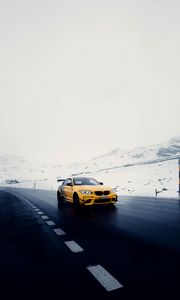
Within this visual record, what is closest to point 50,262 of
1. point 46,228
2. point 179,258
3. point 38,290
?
point 38,290

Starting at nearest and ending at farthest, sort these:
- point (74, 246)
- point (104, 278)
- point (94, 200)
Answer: point (104, 278) → point (74, 246) → point (94, 200)

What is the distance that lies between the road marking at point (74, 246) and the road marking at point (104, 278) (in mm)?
1135

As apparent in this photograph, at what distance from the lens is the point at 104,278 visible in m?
3.72

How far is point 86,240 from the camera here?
620cm

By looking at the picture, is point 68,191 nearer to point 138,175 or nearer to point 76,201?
point 76,201

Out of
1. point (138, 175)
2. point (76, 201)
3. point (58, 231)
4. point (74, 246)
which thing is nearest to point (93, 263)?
point (74, 246)

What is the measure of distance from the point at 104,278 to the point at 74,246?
2030 mm

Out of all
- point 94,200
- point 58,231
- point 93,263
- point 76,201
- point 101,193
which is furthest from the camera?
point 76,201

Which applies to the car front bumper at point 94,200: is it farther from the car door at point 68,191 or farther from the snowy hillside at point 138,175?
the snowy hillside at point 138,175

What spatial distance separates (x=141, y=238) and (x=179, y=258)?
1.65 metres

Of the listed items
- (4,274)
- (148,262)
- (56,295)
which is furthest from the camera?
(148,262)

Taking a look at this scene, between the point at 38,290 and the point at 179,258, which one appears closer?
the point at 38,290

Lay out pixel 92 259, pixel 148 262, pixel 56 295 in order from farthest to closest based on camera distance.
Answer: pixel 92 259 → pixel 148 262 → pixel 56 295

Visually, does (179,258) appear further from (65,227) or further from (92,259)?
(65,227)
